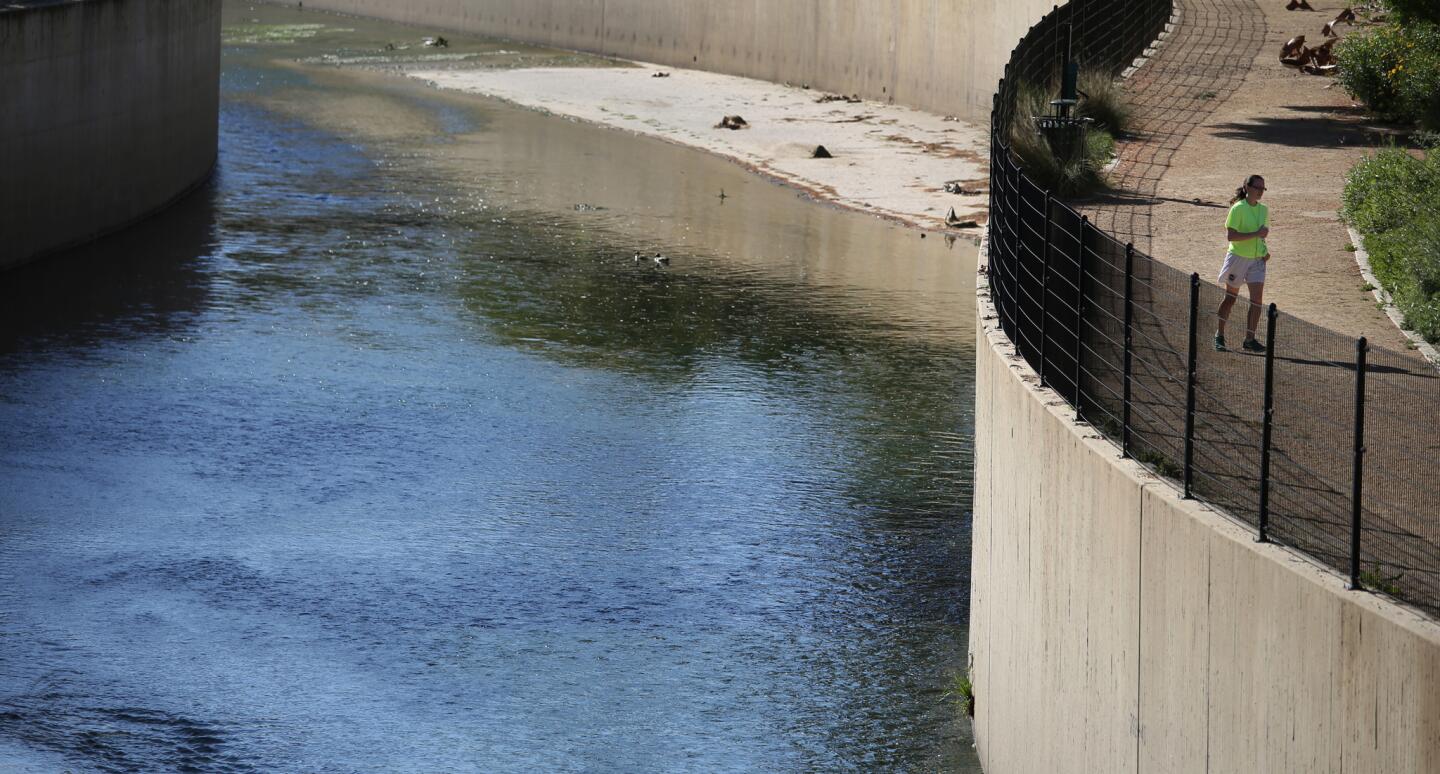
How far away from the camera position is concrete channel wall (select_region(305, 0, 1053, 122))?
44.6 metres

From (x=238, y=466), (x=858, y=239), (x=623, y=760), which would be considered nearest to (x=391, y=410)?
(x=238, y=466)

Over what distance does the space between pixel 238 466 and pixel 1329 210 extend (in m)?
12.3

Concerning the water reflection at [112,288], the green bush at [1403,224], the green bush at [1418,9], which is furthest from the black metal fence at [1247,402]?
the water reflection at [112,288]

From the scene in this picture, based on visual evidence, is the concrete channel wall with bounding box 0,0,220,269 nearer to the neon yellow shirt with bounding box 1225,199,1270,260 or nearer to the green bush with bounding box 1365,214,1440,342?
the neon yellow shirt with bounding box 1225,199,1270,260

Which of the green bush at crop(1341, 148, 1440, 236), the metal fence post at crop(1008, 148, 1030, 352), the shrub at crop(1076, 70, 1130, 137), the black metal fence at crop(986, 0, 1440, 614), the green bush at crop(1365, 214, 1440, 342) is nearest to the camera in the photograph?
the black metal fence at crop(986, 0, 1440, 614)

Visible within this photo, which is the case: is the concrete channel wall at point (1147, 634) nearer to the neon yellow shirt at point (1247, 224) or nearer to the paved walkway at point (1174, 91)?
the neon yellow shirt at point (1247, 224)

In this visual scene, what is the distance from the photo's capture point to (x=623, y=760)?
13234mm

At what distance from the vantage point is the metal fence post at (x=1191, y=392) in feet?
32.4

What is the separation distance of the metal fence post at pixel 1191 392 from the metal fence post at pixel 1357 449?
1286mm

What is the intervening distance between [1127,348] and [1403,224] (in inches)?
307

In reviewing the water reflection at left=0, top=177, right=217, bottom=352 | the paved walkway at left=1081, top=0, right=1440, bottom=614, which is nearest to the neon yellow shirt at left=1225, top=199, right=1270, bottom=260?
the paved walkway at left=1081, top=0, right=1440, bottom=614

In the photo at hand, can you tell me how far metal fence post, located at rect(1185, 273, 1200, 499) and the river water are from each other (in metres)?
4.10

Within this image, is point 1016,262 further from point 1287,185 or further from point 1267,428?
point 1287,185

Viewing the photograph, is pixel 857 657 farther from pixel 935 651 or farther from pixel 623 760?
pixel 623 760
